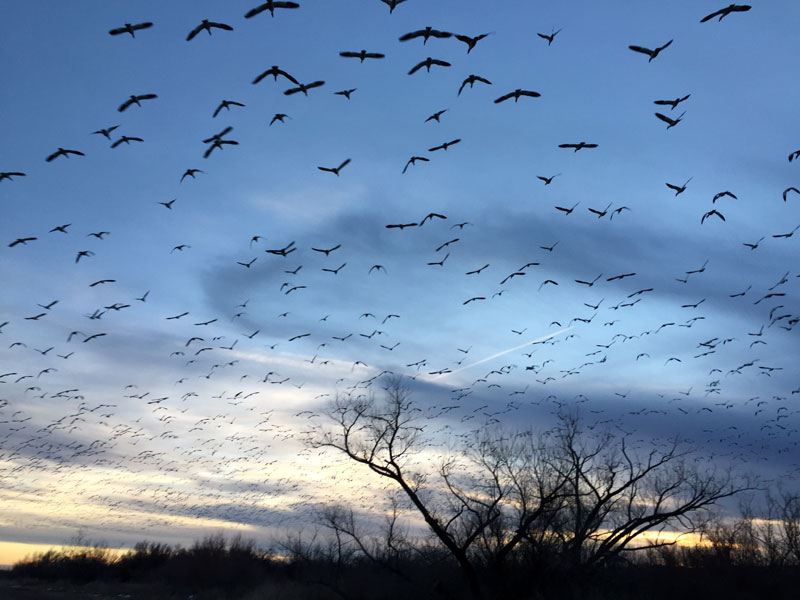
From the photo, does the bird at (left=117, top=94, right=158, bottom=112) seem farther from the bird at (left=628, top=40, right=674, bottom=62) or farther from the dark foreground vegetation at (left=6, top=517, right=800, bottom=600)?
the dark foreground vegetation at (left=6, top=517, right=800, bottom=600)

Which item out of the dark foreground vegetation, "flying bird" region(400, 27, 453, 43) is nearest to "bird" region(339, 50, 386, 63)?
"flying bird" region(400, 27, 453, 43)

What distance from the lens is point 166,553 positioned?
78812mm

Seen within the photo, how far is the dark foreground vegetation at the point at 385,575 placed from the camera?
41.1 m

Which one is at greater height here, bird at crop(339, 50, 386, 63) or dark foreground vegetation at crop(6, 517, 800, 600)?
bird at crop(339, 50, 386, 63)

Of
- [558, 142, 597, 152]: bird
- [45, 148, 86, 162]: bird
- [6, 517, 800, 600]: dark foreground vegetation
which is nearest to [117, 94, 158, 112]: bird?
[45, 148, 86, 162]: bird

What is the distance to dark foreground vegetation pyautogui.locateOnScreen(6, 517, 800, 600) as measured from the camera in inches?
1619

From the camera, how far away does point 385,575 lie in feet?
157

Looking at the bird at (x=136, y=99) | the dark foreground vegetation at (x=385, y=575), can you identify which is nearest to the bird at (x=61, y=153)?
the bird at (x=136, y=99)

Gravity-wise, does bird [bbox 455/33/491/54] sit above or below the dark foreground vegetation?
above

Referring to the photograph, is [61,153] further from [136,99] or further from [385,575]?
[385,575]

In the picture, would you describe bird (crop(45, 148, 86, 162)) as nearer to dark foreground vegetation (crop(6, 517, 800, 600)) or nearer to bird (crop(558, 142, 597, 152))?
bird (crop(558, 142, 597, 152))

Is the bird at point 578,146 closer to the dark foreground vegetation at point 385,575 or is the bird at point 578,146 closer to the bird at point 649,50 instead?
the bird at point 649,50

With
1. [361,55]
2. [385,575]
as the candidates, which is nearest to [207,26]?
[361,55]

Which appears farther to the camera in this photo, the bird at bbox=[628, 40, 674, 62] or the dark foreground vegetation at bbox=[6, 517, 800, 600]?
the dark foreground vegetation at bbox=[6, 517, 800, 600]
